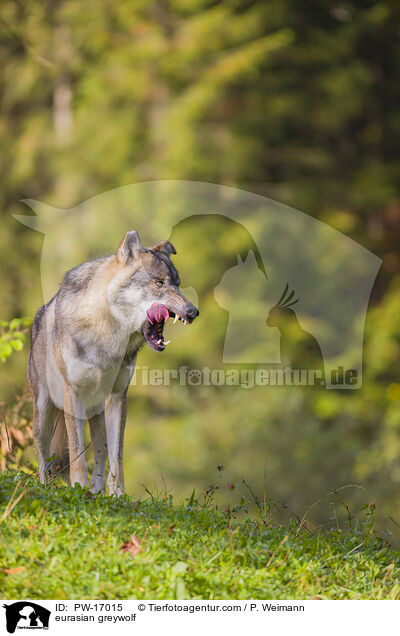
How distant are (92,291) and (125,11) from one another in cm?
1322

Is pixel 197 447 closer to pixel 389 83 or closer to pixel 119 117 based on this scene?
pixel 119 117

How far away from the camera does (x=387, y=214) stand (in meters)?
17.6

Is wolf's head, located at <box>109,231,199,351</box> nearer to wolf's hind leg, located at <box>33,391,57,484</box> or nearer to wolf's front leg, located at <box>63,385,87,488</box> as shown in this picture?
wolf's front leg, located at <box>63,385,87,488</box>

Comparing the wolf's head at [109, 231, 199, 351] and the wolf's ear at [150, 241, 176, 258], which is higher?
the wolf's ear at [150, 241, 176, 258]

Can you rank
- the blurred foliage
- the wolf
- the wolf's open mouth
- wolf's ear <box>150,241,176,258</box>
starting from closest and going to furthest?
1. the wolf's open mouth
2. the wolf
3. wolf's ear <box>150,241,176,258</box>
4. the blurred foliage

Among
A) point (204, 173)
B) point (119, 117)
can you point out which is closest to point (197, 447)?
point (204, 173)

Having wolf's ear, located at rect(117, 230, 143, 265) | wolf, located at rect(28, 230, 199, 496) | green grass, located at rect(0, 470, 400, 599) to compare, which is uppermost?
wolf's ear, located at rect(117, 230, 143, 265)

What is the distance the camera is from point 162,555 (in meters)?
3.77

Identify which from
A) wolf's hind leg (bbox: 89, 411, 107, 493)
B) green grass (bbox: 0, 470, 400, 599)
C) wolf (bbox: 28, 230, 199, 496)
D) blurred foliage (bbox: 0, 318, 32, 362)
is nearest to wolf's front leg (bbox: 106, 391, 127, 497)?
wolf (bbox: 28, 230, 199, 496)

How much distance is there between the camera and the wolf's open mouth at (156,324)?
443 cm

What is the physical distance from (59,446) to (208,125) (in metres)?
12.0

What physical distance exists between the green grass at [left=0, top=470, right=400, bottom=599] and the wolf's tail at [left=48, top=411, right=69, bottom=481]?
21.6 inches

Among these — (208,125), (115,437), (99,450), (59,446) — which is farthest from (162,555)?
(208,125)

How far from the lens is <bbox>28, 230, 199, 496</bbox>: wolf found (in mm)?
4547
